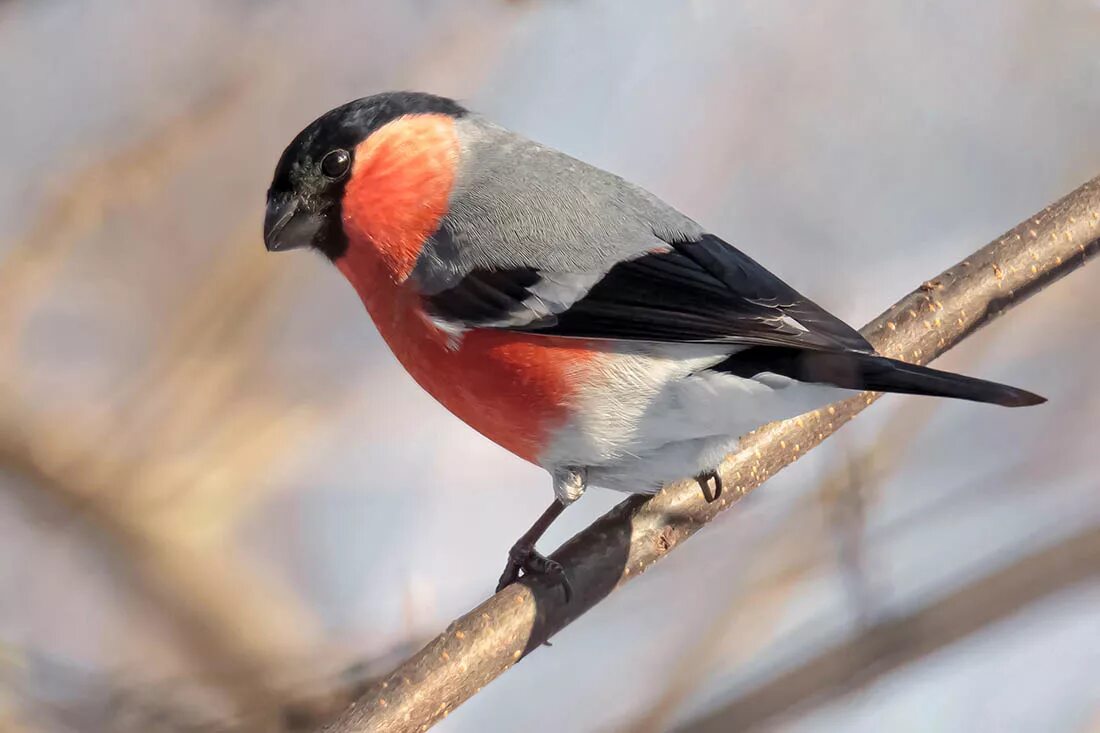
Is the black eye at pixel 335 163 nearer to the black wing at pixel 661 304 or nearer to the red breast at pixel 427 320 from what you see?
the red breast at pixel 427 320

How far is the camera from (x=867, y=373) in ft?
3.31

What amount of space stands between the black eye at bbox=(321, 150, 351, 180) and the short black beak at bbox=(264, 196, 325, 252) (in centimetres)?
4

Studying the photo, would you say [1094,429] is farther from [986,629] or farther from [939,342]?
[939,342]

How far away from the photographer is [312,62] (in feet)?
5.66

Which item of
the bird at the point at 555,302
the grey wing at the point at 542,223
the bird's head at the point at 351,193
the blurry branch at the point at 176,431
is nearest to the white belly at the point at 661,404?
the bird at the point at 555,302

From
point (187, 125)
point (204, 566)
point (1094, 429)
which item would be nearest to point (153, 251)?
point (187, 125)

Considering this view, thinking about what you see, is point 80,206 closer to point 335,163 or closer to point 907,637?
point 335,163

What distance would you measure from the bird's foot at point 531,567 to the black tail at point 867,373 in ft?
0.91

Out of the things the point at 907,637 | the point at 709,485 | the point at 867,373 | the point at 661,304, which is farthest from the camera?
the point at 907,637

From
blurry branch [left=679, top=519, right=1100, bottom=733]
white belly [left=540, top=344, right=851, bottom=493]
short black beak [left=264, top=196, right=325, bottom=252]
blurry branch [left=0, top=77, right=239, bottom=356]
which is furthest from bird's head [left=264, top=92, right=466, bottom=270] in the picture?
blurry branch [left=679, top=519, right=1100, bottom=733]

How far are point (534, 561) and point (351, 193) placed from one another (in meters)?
0.44

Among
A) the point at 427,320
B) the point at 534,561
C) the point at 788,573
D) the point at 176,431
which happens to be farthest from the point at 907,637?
the point at 176,431

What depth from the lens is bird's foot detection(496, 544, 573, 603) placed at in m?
1.24

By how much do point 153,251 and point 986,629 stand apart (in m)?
1.24
